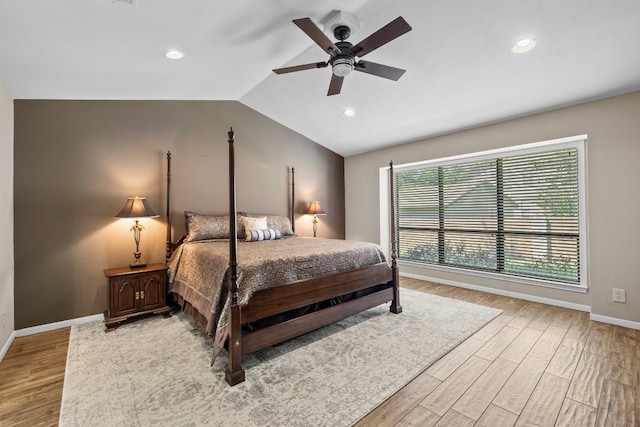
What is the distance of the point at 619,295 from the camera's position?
9.71ft

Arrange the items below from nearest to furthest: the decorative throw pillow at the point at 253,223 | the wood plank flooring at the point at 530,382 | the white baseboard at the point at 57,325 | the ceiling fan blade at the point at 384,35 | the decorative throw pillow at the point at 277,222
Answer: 1. the wood plank flooring at the point at 530,382
2. the ceiling fan blade at the point at 384,35
3. the white baseboard at the point at 57,325
4. the decorative throw pillow at the point at 253,223
5. the decorative throw pillow at the point at 277,222

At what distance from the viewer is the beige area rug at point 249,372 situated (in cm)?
171

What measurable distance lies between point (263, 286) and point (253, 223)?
6.02 feet

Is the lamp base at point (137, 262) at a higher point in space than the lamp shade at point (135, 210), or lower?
lower

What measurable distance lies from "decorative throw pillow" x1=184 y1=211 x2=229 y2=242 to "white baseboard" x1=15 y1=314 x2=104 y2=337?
1.26 m

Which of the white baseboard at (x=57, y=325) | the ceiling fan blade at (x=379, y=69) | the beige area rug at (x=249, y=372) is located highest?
the ceiling fan blade at (x=379, y=69)

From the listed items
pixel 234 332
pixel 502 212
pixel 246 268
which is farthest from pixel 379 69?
pixel 502 212

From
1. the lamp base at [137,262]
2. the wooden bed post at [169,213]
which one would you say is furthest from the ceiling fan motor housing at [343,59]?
the lamp base at [137,262]

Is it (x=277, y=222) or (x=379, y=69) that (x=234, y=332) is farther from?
(x=277, y=222)

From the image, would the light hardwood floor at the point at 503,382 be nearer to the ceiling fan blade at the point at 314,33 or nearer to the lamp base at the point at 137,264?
the lamp base at the point at 137,264

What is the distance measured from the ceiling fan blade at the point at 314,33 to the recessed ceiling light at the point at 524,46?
1644 mm

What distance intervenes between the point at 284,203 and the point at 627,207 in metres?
4.30

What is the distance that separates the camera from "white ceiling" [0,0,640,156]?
2.02m

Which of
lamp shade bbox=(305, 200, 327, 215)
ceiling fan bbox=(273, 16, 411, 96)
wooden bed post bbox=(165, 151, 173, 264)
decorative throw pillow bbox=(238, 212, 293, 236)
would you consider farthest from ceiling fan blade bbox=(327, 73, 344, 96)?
lamp shade bbox=(305, 200, 327, 215)
